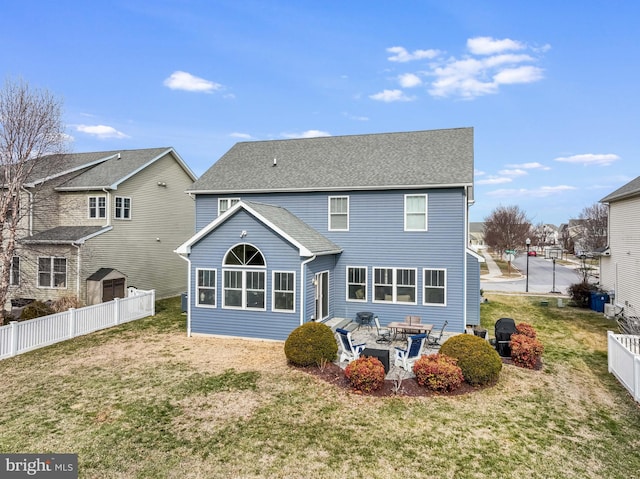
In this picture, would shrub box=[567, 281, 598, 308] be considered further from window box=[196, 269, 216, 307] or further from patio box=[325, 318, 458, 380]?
window box=[196, 269, 216, 307]

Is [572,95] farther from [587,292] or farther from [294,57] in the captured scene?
[294,57]

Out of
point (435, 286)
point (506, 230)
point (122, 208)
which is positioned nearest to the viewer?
point (435, 286)

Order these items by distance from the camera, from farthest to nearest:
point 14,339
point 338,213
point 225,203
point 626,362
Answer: point 225,203, point 338,213, point 14,339, point 626,362

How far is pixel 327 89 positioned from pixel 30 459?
21.7 metres

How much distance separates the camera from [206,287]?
50.6 feet

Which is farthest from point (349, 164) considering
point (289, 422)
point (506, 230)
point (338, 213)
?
point (506, 230)

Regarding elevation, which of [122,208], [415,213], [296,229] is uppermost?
[122,208]

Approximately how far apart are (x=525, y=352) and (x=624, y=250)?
40.8ft

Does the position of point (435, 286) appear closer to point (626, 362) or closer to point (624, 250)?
point (626, 362)

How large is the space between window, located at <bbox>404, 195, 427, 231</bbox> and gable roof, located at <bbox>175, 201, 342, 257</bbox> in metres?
3.32

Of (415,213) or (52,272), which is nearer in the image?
(415,213)

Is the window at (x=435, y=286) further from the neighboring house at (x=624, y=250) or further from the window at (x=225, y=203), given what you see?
the window at (x=225, y=203)

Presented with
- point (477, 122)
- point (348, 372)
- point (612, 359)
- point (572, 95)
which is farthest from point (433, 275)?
point (572, 95)

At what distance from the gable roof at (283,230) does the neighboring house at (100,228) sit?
330 inches
